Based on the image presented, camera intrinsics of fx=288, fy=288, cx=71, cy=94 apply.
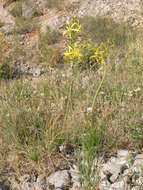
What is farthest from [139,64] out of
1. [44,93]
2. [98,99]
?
[44,93]

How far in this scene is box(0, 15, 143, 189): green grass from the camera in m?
2.19

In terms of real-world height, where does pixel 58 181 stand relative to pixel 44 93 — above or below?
below

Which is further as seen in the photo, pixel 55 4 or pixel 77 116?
pixel 55 4

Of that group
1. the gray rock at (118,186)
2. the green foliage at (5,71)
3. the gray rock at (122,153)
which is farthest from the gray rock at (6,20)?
the gray rock at (118,186)

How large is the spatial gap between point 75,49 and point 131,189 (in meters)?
0.99

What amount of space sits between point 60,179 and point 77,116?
0.61 metres

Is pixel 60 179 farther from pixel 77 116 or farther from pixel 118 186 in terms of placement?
pixel 77 116

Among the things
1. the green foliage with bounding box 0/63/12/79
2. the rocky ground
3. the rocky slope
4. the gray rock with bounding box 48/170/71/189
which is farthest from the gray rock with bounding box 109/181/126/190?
the rocky slope

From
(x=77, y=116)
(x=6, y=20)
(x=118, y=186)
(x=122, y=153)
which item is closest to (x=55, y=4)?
A: (x=6, y=20)

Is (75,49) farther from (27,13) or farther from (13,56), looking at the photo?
(27,13)

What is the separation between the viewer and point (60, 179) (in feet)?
6.53

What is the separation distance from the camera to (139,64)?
10.9 feet

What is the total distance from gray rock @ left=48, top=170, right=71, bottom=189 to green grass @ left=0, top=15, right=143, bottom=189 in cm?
14

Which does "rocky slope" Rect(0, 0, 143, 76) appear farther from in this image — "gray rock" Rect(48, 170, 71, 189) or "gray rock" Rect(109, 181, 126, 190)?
"gray rock" Rect(109, 181, 126, 190)
